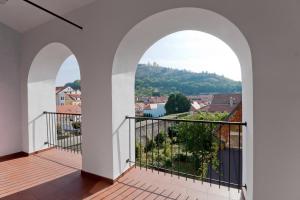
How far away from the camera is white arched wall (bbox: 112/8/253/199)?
237cm

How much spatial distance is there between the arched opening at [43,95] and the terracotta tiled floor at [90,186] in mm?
991

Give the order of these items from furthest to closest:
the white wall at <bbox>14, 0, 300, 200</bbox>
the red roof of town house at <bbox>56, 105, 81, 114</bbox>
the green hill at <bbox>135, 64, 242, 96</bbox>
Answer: the green hill at <bbox>135, 64, 242, 96</bbox> → the red roof of town house at <bbox>56, 105, 81, 114</bbox> → the white wall at <bbox>14, 0, 300, 200</bbox>

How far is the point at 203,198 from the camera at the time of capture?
2.54 metres

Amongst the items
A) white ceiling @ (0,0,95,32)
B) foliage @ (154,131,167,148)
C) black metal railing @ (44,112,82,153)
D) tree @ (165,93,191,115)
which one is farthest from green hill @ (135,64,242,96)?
white ceiling @ (0,0,95,32)

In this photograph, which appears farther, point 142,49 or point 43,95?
point 43,95

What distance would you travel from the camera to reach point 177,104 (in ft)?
28.5

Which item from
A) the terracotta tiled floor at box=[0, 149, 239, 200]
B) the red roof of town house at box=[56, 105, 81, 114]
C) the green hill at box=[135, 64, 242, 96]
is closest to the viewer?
the terracotta tiled floor at box=[0, 149, 239, 200]

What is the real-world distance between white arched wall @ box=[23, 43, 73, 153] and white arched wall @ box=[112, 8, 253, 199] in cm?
170

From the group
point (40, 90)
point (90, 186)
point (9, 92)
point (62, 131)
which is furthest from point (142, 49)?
point (62, 131)

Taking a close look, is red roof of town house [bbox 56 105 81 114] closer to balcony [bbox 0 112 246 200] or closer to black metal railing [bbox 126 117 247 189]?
balcony [bbox 0 112 246 200]

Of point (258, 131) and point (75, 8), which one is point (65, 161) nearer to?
point (75, 8)

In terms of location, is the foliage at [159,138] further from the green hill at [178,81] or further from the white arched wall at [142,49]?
the green hill at [178,81]

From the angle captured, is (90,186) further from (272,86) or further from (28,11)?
(28,11)

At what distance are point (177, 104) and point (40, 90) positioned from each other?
537 centimetres
